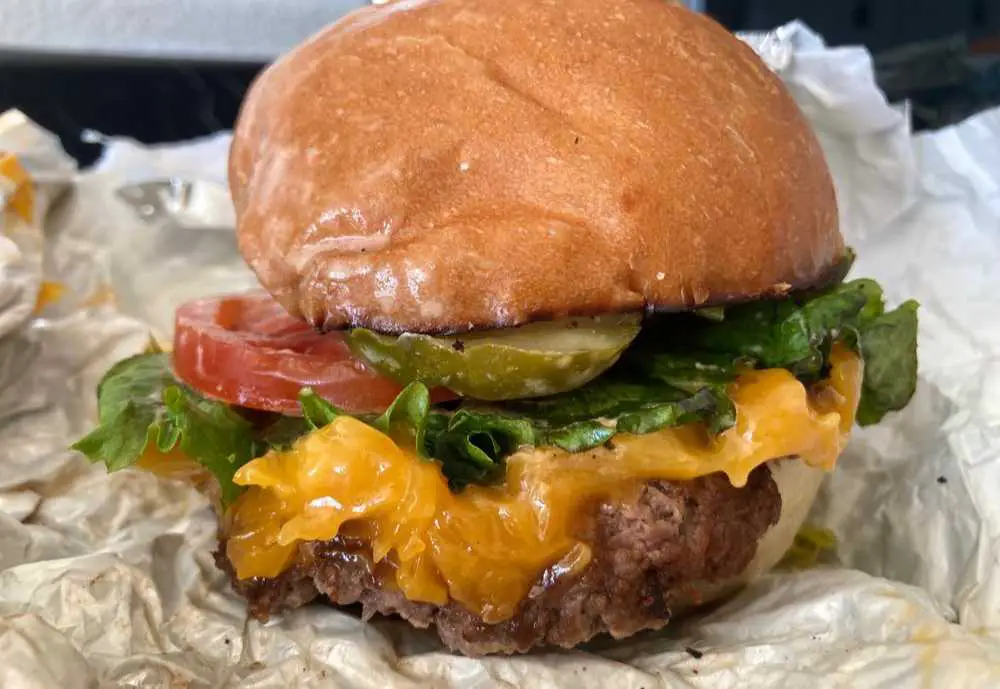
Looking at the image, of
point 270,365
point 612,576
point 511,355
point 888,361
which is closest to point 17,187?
point 270,365

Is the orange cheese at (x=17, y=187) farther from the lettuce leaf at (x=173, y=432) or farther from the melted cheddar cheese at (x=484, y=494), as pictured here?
the melted cheddar cheese at (x=484, y=494)

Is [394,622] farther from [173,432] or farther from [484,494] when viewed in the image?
[173,432]

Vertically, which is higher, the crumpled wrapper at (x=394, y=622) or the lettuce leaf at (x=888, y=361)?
the lettuce leaf at (x=888, y=361)

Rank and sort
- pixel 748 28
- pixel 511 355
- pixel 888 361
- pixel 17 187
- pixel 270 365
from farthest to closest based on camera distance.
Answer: pixel 748 28
pixel 17 187
pixel 888 361
pixel 270 365
pixel 511 355

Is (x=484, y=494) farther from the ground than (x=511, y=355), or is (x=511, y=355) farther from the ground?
(x=511, y=355)

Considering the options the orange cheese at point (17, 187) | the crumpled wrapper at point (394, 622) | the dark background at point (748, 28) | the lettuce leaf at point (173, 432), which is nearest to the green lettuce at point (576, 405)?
the lettuce leaf at point (173, 432)
